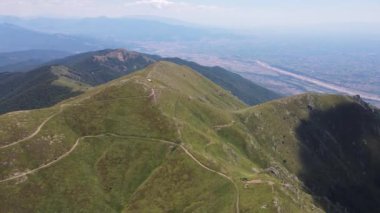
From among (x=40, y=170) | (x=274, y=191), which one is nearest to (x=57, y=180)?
(x=40, y=170)

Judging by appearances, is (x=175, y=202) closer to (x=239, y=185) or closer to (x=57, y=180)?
(x=239, y=185)

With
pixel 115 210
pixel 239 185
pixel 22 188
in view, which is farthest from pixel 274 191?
pixel 22 188

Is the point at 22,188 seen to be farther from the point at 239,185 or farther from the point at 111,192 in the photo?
the point at 239,185

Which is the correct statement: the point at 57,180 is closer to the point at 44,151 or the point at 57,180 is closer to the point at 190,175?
the point at 44,151

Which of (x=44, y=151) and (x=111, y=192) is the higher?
(x=44, y=151)

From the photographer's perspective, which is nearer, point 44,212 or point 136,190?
point 44,212

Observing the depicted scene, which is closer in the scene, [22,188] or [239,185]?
[22,188]

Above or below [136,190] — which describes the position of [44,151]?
above

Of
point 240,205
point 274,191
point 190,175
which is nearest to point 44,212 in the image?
point 190,175
